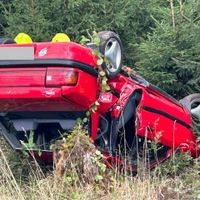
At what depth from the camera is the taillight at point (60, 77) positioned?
459cm

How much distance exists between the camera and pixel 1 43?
517 centimetres

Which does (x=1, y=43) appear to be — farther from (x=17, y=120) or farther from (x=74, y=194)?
(x=74, y=194)

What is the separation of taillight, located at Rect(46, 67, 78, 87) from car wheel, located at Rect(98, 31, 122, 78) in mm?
427

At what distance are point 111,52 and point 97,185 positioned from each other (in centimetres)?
101

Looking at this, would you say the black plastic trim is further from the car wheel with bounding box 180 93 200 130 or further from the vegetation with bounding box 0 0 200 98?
the vegetation with bounding box 0 0 200 98

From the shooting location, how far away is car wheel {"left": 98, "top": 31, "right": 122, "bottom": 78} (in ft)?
16.6

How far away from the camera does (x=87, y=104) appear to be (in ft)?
15.7

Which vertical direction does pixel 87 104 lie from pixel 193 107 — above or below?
below

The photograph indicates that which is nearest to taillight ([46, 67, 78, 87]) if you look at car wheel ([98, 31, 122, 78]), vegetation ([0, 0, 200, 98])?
car wheel ([98, 31, 122, 78])

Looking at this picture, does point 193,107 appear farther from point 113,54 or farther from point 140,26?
point 140,26

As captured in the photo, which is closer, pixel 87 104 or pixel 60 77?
pixel 60 77

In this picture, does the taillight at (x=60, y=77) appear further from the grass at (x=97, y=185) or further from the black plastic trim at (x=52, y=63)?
the grass at (x=97, y=185)

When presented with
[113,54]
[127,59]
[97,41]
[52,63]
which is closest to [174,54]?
[127,59]

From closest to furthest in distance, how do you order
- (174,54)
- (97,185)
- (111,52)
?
(97,185), (111,52), (174,54)
